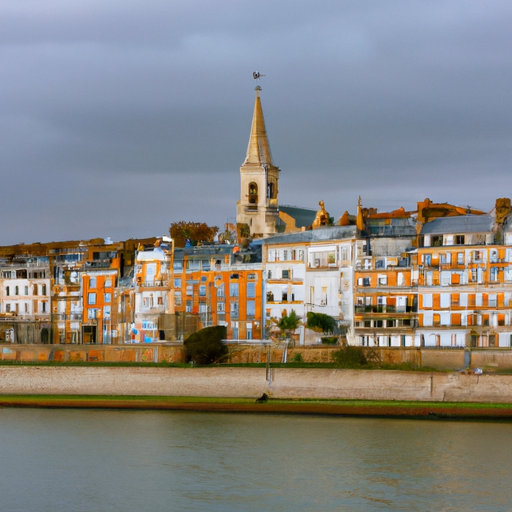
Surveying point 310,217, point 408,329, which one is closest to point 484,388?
point 408,329

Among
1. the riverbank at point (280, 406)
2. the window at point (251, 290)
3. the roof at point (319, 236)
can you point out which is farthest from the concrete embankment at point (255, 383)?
the roof at point (319, 236)

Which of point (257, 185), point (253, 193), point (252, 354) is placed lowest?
point (252, 354)

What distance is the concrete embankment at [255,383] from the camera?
154ft

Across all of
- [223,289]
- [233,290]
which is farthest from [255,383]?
[223,289]

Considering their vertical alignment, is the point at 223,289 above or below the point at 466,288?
above

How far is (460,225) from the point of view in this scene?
54188mm

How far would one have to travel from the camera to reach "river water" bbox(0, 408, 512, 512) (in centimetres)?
3195

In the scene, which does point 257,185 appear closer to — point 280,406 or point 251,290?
point 251,290

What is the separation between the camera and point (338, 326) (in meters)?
55.7

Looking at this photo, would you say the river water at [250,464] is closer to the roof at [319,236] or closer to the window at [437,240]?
the window at [437,240]

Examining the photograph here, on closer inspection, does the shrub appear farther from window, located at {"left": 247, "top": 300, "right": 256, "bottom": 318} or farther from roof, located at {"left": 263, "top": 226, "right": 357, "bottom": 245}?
roof, located at {"left": 263, "top": 226, "right": 357, "bottom": 245}

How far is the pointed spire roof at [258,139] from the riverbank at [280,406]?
27.5 meters

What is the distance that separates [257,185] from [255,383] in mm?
27258

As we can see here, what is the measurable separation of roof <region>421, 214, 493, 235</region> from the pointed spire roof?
70.1ft
